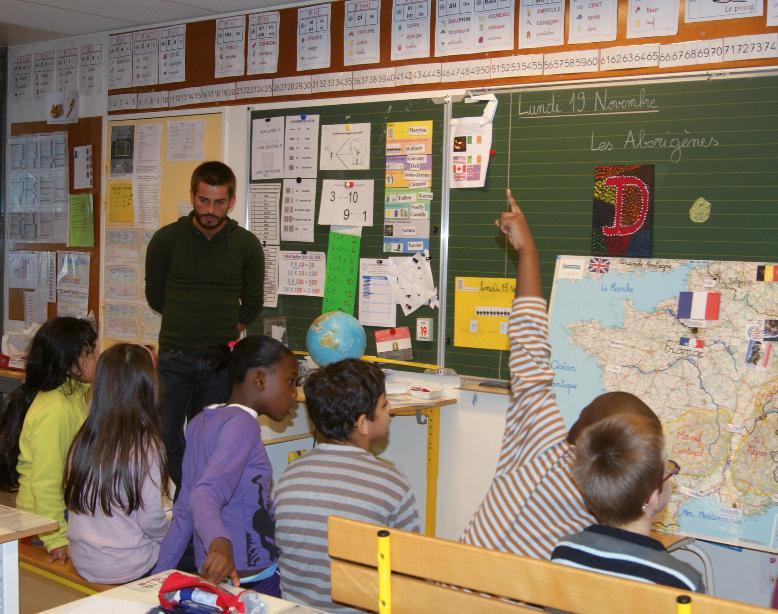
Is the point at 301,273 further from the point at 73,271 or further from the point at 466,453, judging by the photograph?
the point at 73,271

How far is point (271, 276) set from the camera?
4.72 m

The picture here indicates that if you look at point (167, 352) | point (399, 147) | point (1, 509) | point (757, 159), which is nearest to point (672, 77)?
point (757, 159)

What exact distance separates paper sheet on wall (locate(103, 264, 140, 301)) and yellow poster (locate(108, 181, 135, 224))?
0.29 m

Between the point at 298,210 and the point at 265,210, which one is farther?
the point at 265,210

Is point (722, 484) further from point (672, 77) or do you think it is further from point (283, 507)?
point (283, 507)

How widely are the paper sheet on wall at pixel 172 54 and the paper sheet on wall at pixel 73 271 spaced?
Result: 1.30 m

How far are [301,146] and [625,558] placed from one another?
3453 mm

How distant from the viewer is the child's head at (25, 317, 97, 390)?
320cm

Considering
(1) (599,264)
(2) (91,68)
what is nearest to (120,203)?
(2) (91,68)

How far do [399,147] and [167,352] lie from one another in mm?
1468

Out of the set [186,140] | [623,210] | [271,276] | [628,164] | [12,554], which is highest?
[186,140]

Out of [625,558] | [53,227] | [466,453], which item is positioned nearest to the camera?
[625,558]

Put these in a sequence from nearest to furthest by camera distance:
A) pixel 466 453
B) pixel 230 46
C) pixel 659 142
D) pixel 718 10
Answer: pixel 718 10 < pixel 659 142 < pixel 466 453 < pixel 230 46

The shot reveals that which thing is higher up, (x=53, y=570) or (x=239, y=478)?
(x=239, y=478)
